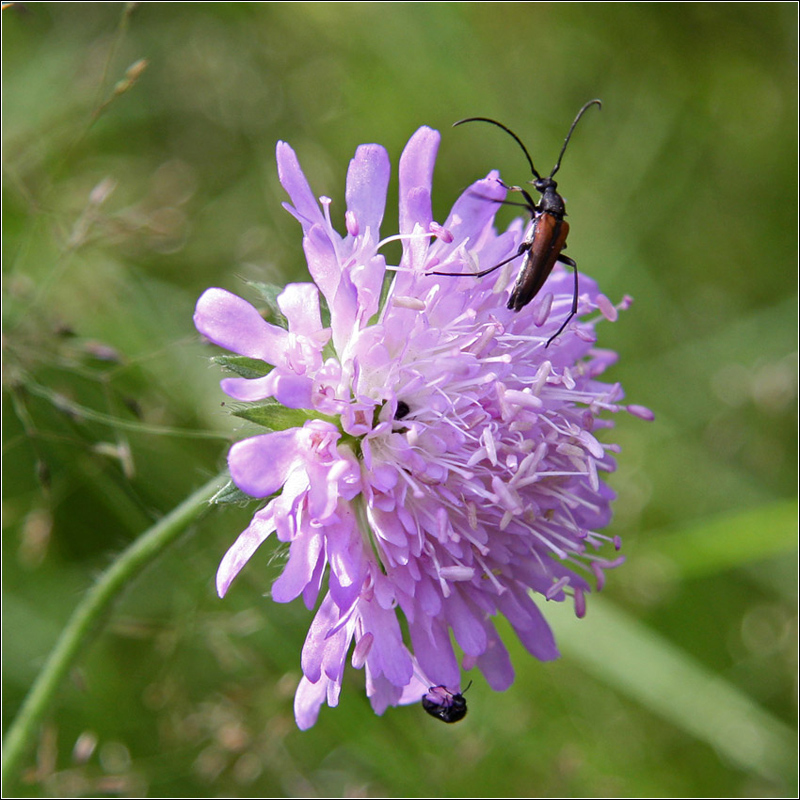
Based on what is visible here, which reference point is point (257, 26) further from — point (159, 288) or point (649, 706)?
point (649, 706)

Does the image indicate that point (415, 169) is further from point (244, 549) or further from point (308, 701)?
point (308, 701)

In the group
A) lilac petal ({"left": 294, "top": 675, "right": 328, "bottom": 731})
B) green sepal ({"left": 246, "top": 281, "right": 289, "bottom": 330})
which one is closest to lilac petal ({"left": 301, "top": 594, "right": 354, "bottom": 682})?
lilac petal ({"left": 294, "top": 675, "right": 328, "bottom": 731})

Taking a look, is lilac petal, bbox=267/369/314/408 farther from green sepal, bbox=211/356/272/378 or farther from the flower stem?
the flower stem

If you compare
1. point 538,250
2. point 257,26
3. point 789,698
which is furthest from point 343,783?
point 257,26

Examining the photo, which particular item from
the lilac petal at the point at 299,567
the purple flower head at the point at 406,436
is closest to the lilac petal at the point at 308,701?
the purple flower head at the point at 406,436

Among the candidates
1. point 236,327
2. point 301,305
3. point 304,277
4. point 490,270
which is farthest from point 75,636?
point 304,277

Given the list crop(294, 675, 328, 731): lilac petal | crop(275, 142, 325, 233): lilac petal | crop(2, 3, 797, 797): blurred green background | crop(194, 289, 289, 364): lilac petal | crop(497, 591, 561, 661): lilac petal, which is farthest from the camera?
crop(2, 3, 797, 797): blurred green background
